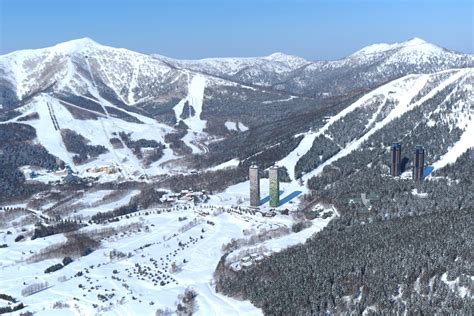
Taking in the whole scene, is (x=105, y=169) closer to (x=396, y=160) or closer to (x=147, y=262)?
(x=147, y=262)

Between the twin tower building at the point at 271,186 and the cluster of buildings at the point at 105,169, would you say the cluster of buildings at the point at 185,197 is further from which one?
the cluster of buildings at the point at 105,169

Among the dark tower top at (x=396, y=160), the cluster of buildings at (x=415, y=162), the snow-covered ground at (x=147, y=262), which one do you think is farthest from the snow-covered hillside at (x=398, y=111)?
the snow-covered ground at (x=147, y=262)

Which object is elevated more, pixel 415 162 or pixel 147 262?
pixel 415 162

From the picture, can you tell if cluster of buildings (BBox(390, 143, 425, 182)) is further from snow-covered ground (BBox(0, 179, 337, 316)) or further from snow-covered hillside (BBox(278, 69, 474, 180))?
snow-covered ground (BBox(0, 179, 337, 316))

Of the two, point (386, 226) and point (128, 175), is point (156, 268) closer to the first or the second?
point (386, 226)

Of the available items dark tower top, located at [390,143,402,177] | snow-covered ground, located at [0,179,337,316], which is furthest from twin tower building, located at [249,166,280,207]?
dark tower top, located at [390,143,402,177]

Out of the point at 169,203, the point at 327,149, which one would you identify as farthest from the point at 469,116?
the point at 169,203

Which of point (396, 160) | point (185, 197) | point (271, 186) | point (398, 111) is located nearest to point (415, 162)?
point (396, 160)
